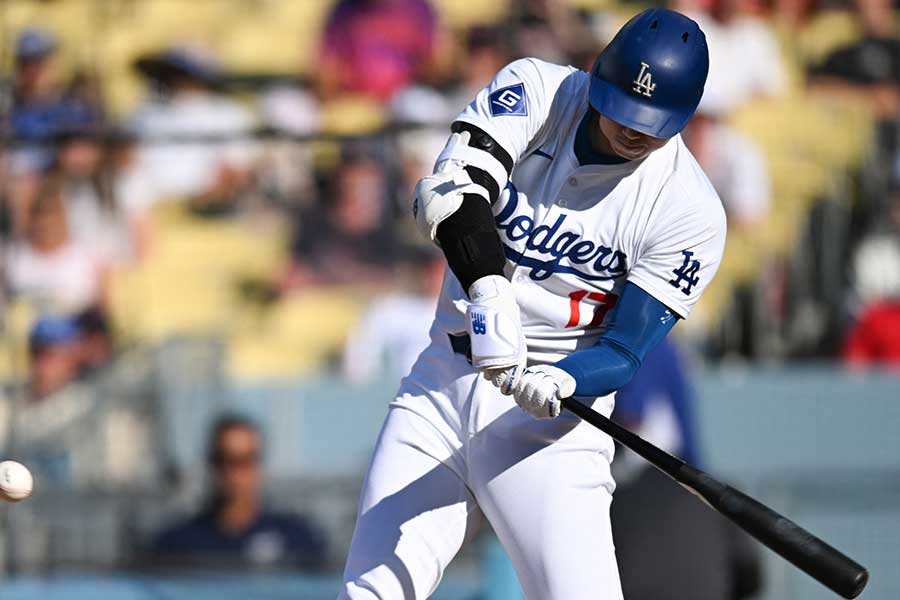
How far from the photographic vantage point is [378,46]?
25.8 feet

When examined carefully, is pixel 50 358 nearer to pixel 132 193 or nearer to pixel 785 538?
pixel 132 193

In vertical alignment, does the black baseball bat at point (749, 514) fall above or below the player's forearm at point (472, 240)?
below

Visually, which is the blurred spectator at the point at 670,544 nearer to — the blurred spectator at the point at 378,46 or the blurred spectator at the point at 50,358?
the blurred spectator at the point at 50,358

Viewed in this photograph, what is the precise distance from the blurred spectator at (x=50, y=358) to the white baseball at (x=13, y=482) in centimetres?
317

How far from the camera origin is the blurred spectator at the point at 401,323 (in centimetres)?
678

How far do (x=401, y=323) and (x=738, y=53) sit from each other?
102 inches

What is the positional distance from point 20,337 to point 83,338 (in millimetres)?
329

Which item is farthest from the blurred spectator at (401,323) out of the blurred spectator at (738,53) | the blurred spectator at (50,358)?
the blurred spectator at (738,53)

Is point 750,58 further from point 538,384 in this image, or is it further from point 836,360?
point 538,384

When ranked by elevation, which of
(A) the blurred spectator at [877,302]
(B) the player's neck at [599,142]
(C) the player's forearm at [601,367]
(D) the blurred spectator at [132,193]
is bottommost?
(C) the player's forearm at [601,367]

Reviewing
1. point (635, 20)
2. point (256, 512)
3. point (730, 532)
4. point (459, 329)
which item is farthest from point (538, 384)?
point (256, 512)

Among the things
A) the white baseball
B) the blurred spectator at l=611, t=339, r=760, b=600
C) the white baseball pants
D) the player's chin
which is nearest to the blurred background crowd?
the blurred spectator at l=611, t=339, r=760, b=600

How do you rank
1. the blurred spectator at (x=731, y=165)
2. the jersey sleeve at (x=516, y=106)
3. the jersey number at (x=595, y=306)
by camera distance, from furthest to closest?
the blurred spectator at (x=731, y=165) → the jersey number at (x=595, y=306) → the jersey sleeve at (x=516, y=106)

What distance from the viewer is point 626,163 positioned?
319cm
